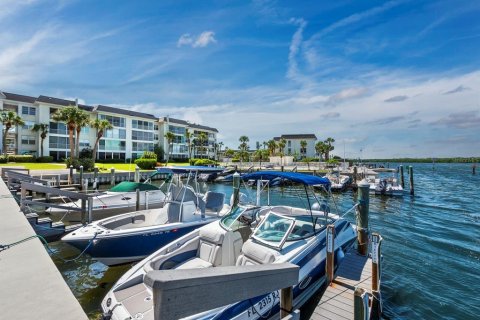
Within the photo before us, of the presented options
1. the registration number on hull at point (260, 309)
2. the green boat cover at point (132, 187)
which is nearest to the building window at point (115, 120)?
the green boat cover at point (132, 187)

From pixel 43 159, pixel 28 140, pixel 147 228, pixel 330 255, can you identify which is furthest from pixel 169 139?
pixel 330 255

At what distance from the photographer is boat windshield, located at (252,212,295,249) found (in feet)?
20.8

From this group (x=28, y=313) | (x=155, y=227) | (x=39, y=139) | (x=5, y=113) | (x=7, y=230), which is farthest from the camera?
(x=39, y=139)

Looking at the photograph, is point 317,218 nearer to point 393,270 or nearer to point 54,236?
point 393,270

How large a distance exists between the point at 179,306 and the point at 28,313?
237 centimetres

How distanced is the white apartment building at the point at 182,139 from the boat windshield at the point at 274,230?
6223 centimetres

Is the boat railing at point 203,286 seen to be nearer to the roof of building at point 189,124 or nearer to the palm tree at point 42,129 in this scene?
the palm tree at point 42,129

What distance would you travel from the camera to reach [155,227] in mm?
9656

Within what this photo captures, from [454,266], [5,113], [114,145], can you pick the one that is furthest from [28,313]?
[114,145]

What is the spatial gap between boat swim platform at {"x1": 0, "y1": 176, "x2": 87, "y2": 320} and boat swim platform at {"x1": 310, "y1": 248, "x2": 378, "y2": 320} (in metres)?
4.78

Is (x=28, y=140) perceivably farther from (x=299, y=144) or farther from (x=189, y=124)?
(x=299, y=144)

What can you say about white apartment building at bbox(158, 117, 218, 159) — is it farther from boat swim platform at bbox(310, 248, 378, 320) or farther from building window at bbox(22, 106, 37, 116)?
boat swim platform at bbox(310, 248, 378, 320)

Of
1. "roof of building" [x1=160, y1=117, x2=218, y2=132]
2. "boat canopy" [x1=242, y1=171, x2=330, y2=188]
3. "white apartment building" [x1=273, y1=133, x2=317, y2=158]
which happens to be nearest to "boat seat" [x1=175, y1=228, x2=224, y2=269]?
"boat canopy" [x1=242, y1=171, x2=330, y2=188]

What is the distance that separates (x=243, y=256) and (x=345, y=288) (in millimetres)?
2786
